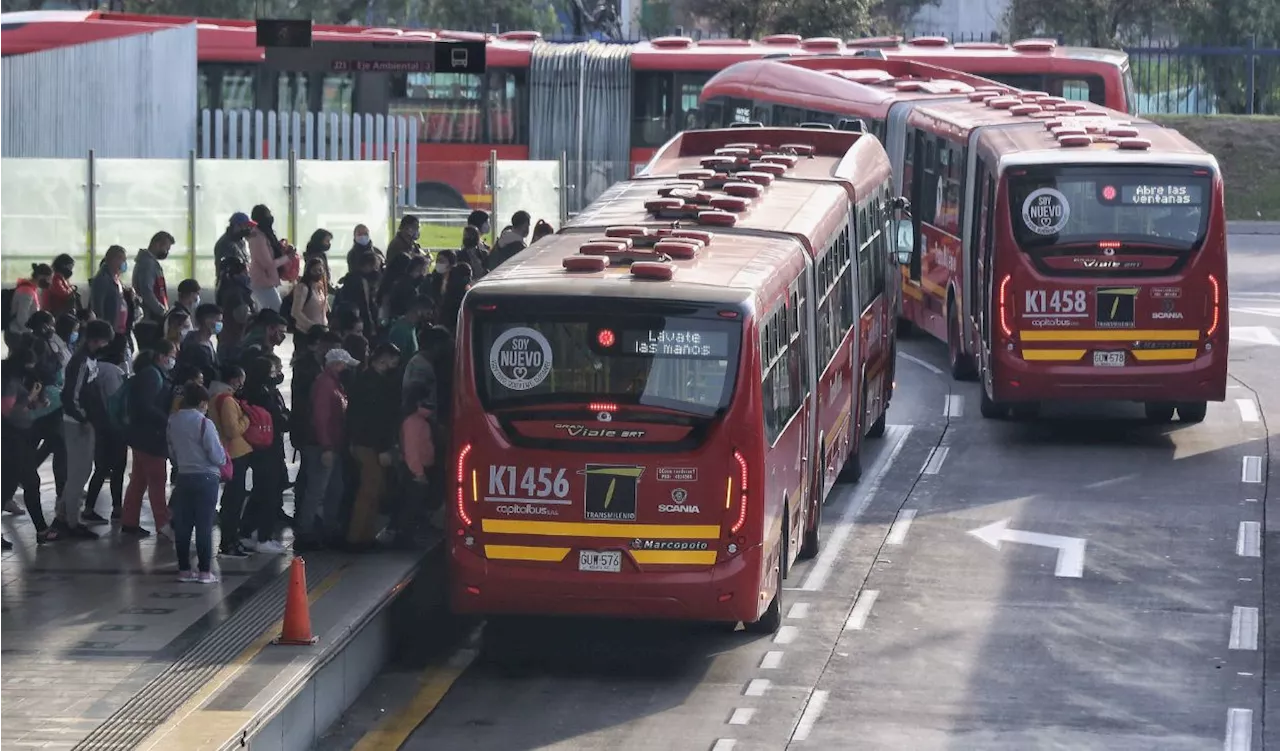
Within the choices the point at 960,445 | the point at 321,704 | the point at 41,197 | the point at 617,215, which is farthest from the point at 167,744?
the point at 41,197

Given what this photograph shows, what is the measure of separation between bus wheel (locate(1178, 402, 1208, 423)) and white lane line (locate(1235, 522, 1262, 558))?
4516 millimetres

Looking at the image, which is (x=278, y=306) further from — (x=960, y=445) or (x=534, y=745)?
(x=534, y=745)

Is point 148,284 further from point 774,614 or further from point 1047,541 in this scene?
point 774,614

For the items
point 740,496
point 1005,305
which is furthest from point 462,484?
point 1005,305

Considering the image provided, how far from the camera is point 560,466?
13.8 m

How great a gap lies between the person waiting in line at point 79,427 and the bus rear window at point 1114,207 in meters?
9.18

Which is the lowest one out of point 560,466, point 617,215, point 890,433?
point 890,433

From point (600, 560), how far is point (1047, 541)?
5459mm

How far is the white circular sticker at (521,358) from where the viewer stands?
1382 centimetres

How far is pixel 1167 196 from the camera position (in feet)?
71.2

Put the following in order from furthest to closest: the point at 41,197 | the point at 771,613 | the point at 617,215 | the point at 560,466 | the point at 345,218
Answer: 1. the point at 345,218
2. the point at 41,197
3. the point at 617,215
4. the point at 771,613
5. the point at 560,466

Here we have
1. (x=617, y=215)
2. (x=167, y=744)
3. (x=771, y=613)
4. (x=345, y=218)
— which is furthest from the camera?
(x=345, y=218)

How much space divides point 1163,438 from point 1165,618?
281 inches

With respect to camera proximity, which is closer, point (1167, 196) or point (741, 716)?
point (741, 716)
